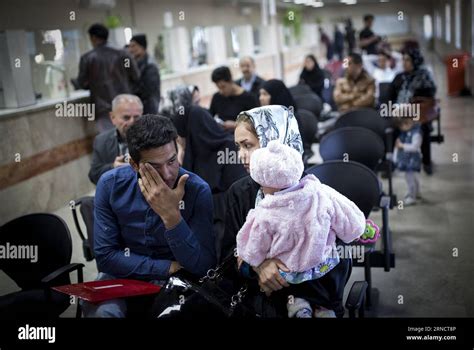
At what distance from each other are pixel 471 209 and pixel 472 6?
669 cm

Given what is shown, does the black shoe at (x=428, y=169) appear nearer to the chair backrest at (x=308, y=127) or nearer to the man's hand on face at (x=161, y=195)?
the chair backrest at (x=308, y=127)

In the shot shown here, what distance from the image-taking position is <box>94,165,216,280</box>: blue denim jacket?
2660 millimetres

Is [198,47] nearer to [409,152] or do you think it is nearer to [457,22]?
[457,22]

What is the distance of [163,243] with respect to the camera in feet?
8.84

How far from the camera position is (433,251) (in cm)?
470

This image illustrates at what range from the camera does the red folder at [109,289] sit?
8.14ft

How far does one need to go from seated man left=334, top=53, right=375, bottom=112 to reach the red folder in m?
4.98

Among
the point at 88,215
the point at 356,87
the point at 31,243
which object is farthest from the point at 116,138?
the point at 356,87

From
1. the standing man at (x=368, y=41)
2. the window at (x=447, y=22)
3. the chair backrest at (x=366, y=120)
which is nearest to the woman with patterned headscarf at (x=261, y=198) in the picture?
the chair backrest at (x=366, y=120)

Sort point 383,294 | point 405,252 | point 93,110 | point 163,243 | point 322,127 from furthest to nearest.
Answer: point 322,127 → point 93,110 → point 405,252 → point 383,294 → point 163,243

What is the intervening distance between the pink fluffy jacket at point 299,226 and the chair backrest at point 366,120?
3432 mm

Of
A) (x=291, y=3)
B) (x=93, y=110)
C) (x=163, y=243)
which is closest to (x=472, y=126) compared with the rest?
(x=93, y=110)

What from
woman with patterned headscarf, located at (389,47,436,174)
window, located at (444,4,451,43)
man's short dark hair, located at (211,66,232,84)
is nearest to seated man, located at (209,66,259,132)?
man's short dark hair, located at (211,66,232,84)

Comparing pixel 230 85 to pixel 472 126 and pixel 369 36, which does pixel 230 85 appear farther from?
pixel 369 36
